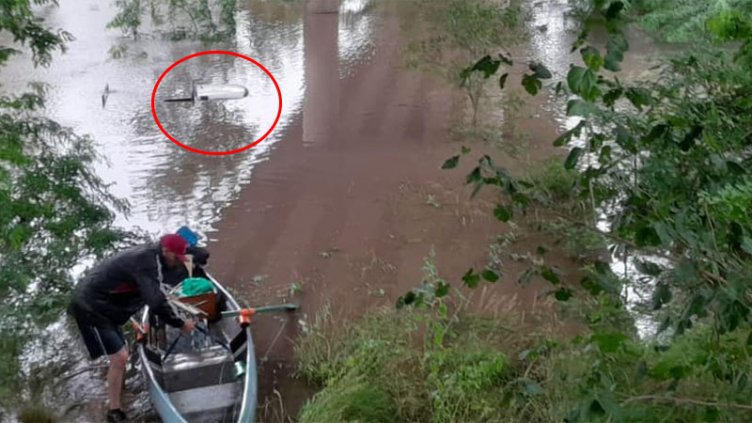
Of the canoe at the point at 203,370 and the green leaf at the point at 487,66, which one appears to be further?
the canoe at the point at 203,370

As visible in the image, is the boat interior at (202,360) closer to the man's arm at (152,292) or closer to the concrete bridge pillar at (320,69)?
the man's arm at (152,292)

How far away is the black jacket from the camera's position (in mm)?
6863

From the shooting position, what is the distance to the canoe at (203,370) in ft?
22.6

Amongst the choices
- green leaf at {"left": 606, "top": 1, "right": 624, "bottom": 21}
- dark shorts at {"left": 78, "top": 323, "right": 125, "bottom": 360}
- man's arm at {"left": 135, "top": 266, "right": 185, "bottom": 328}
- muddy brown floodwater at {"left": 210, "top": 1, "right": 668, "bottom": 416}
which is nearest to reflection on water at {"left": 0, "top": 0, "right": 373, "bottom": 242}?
muddy brown floodwater at {"left": 210, "top": 1, "right": 668, "bottom": 416}

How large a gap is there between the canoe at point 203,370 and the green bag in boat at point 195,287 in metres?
0.10

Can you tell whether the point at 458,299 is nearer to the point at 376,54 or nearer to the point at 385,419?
the point at 385,419

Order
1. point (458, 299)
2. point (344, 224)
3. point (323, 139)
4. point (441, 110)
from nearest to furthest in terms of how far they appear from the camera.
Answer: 1. point (458, 299)
2. point (344, 224)
3. point (323, 139)
4. point (441, 110)

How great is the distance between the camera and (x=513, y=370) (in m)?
7.20

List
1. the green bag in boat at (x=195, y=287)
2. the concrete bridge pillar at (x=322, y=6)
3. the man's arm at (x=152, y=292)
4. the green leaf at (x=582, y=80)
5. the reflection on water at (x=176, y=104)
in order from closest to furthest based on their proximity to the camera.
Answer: the green leaf at (x=582, y=80) < the man's arm at (x=152, y=292) < the green bag in boat at (x=195, y=287) < the reflection on water at (x=176, y=104) < the concrete bridge pillar at (x=322, y=6)

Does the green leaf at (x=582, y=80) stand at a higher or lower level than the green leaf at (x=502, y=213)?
higher

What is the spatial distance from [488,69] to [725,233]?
971mm

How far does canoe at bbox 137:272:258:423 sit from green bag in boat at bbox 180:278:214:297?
0.34 feet

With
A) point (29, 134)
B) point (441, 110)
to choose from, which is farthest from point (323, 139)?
point (29, 134)

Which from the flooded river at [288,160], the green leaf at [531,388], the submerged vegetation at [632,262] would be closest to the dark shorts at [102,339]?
the flooded river at [288,160]
